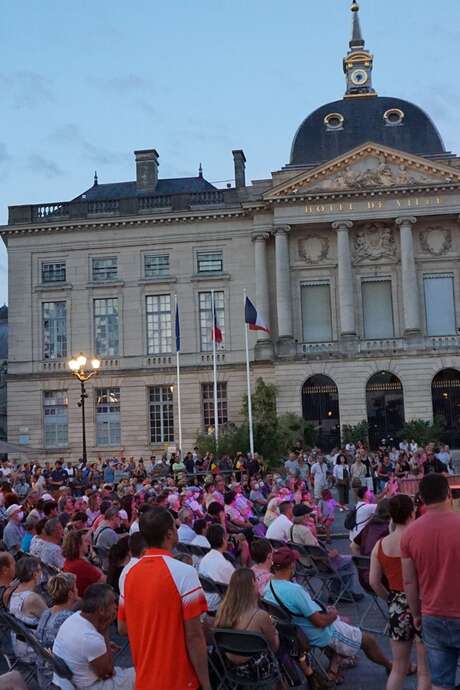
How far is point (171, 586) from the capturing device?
482 centimetres

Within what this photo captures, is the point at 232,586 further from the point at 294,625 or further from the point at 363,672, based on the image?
the point at 363,672

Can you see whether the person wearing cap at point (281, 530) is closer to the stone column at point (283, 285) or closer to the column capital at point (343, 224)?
the stone column at point (283, 285)

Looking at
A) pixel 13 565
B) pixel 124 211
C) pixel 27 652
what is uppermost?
pixel 124 211

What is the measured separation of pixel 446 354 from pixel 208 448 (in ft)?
44.1

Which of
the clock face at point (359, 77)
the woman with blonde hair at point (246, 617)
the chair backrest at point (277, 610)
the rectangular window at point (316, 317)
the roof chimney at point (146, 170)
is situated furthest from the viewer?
the clock face at point (359, 77)

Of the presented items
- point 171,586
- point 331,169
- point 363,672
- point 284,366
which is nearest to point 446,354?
point 284,366

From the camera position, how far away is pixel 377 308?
1745 inches

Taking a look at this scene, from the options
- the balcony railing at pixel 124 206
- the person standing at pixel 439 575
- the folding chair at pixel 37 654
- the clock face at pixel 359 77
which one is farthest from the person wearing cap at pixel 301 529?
the clock face at pixel 359 77

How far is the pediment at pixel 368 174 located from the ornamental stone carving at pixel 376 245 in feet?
7.78

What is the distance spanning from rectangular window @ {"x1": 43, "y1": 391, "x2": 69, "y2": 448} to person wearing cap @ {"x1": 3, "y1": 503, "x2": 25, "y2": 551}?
3173 centimetres

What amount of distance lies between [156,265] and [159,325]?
3.33m

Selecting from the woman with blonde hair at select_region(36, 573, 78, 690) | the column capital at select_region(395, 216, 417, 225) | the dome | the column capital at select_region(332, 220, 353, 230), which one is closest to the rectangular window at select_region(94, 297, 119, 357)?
the column capital at select_region(332, 220, 353, 230)

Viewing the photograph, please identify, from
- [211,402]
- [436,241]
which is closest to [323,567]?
[211,402]

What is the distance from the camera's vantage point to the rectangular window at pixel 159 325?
45219 millimetres
